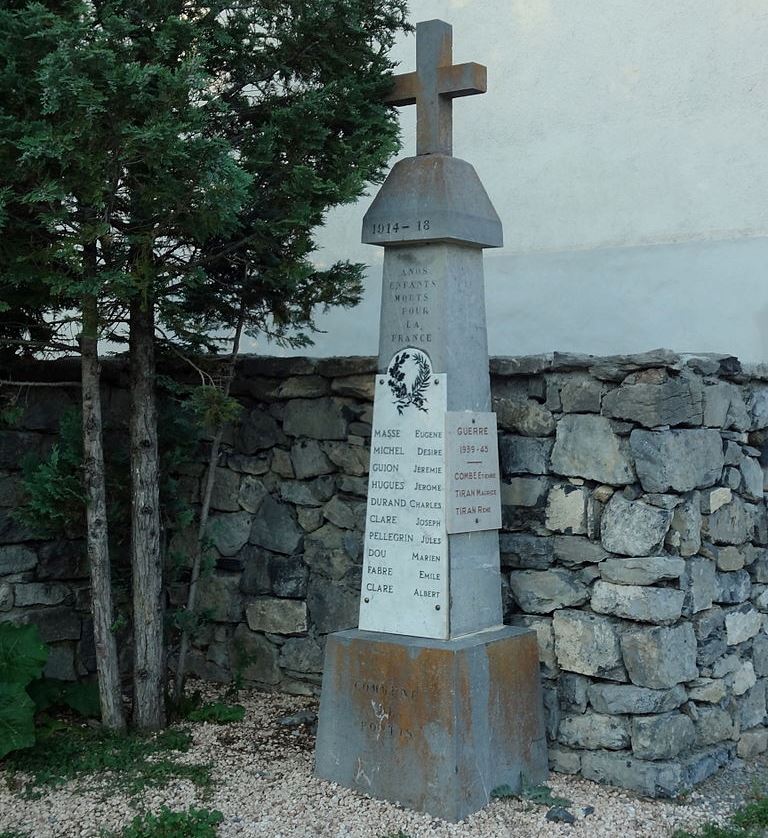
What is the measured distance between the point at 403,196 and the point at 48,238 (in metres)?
1.51

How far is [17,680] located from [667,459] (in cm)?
295

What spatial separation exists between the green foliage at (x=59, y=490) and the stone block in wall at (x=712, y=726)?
290 centimetres

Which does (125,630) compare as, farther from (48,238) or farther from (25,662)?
(48,238)

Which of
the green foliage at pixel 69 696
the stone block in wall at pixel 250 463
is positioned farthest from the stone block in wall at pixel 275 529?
the green foliage at pixel 69 696

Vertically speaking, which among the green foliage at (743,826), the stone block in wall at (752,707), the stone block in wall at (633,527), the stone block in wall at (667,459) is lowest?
the green foliage at (743,826)

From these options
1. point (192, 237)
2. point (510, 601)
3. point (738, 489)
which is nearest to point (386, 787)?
point (510, 601)

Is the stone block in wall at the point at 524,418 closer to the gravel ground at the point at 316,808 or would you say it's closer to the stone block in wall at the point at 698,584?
the stone block in wall at the point at 698,584

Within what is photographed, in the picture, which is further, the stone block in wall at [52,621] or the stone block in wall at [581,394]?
the stone block in wall at [52,621]

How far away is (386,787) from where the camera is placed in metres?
4.61

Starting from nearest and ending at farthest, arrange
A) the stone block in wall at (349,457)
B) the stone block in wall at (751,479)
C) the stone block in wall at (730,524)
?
the stone block in wall at (730,524) < the stone block in wall at (751,479) < the stone block in wall at (349,457)

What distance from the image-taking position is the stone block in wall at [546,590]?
4.92 meters

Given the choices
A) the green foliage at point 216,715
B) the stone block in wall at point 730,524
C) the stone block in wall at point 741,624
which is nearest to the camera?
the stone block in wall at point 730,524

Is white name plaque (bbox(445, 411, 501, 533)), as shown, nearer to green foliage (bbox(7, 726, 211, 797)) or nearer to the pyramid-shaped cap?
the pyramid-shaped cap

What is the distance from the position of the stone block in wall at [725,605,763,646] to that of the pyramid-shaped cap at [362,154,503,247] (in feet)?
6.43
